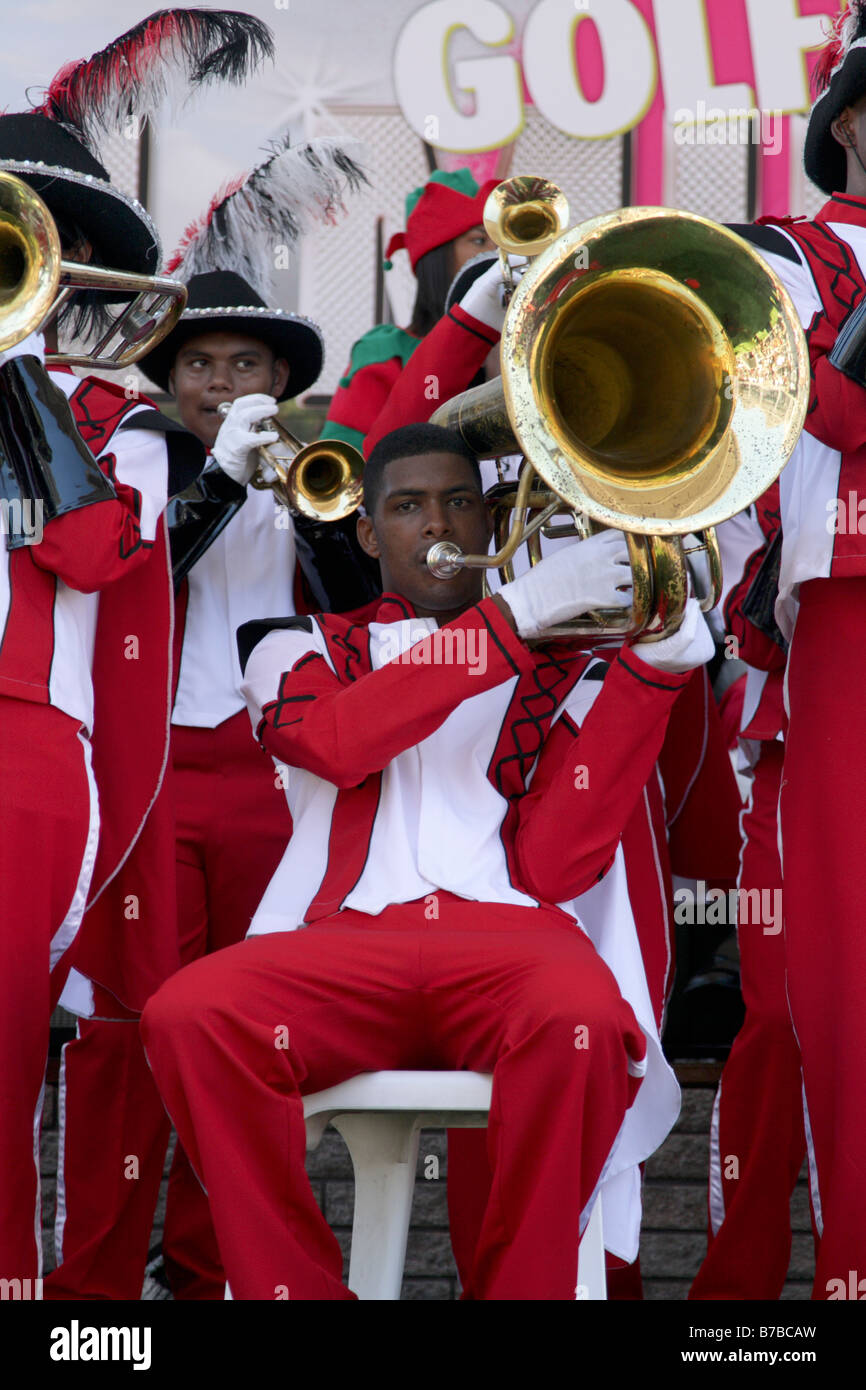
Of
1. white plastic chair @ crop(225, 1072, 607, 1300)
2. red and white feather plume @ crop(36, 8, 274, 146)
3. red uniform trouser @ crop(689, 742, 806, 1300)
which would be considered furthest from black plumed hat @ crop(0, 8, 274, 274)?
white plastic chair @ crop(225, 1072, 607, 1300)

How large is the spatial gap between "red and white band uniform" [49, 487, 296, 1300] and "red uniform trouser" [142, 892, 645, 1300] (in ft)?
2.32

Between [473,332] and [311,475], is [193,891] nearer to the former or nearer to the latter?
[311,475]

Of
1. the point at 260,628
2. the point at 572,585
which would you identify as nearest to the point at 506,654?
the point at 572,585

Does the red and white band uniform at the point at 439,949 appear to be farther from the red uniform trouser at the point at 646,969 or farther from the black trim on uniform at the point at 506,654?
the red uniform trouser at the point at 646,969

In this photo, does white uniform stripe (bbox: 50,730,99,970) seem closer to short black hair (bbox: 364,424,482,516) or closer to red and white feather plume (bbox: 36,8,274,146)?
short black hair (bbox: 364,424,482,516)

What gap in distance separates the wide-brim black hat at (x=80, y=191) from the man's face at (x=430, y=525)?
1.92ft

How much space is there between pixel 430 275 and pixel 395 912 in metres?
1.88

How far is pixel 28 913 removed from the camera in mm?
2584

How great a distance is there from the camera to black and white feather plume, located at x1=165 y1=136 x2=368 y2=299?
14.0 feet

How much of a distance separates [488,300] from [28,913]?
51.3 inches

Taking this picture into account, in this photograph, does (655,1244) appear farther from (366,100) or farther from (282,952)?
(366,100)

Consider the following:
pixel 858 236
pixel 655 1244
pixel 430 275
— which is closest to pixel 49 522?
pixel 858 236

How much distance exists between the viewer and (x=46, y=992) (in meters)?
2.61

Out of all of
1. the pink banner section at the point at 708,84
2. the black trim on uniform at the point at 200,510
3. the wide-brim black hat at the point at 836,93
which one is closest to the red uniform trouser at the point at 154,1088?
the black trim on uniform at the point at 200,510
